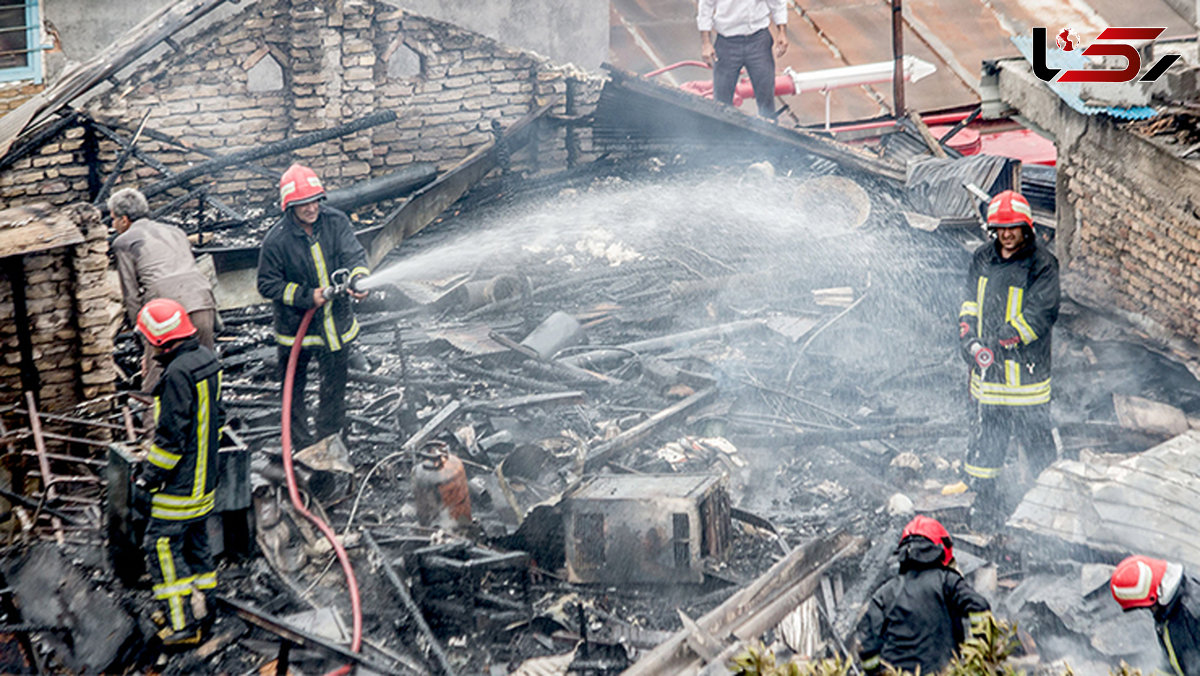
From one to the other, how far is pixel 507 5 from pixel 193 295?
9.22 meters

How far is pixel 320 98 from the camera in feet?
42.8

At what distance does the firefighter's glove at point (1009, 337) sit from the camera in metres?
6.78

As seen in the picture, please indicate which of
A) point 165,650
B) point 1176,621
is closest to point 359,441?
point 165,650

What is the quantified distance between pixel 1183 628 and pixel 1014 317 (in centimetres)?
271

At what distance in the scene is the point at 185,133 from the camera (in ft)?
41.6

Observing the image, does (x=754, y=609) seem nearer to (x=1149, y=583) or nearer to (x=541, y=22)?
(x=1149, y=583)

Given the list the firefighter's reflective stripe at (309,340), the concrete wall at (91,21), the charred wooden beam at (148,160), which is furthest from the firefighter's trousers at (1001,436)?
the concrete wall at (91,21)

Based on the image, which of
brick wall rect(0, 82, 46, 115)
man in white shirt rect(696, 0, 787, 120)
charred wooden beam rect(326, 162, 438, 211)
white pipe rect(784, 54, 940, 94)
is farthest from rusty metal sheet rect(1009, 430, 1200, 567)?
brick wall rect(0, 82, 46, 115)

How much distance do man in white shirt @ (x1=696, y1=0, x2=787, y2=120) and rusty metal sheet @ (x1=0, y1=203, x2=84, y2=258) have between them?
7596mm

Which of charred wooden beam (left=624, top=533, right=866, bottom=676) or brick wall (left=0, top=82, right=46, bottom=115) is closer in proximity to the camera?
charred wooden beam (left=624, top=533, right=866, bottom=676)

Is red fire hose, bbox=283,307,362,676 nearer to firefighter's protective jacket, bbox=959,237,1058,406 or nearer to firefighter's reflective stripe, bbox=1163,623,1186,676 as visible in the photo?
firefighter's reflective stripe, bbox=1163,623,1186,676

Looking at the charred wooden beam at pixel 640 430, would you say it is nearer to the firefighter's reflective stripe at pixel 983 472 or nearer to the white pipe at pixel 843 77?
the firefighter's reflective stripe at pixel 983 472

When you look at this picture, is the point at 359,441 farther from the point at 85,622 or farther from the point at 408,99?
the point at 408,99

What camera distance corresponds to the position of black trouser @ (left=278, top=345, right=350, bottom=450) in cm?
776
